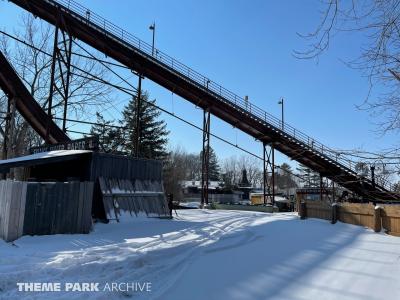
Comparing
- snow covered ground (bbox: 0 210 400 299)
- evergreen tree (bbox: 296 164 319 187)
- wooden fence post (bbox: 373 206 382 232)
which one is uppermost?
evergreen tree (bbox: 296 164 319 187)

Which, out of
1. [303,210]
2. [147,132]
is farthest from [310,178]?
[303,210]

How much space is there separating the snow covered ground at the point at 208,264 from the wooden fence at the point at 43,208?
48cm

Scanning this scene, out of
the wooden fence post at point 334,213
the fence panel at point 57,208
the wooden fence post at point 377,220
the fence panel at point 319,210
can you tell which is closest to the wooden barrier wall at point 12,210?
the fence panel at point 57,208

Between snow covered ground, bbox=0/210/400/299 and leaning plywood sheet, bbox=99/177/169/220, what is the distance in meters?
2.50

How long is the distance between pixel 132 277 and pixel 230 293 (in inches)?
75.8

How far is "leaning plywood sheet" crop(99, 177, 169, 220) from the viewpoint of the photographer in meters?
16.9

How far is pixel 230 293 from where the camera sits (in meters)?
7.80

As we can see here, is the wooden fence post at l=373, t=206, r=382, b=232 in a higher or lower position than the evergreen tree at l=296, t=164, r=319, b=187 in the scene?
lower

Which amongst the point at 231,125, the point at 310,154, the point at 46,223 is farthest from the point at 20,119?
the point at 46,223

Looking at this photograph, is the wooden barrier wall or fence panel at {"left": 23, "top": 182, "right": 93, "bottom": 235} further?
fence panel at {"left": 23, "top": 182, "right": 93, "bottom": 235}

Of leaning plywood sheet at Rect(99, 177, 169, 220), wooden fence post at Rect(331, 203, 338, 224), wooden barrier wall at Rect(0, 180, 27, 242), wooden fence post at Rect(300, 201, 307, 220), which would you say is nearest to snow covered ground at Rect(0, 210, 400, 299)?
wooden barrier wall at Rect(0, 180, 27, 242)

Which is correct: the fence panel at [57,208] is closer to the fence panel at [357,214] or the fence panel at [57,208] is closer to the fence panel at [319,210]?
the fence panel at [357,214]

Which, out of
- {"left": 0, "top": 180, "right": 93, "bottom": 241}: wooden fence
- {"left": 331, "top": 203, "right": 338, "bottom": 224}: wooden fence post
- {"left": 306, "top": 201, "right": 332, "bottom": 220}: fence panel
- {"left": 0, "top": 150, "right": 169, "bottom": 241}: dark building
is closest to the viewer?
{"left": 0, "top": 180, "right": 93, "bottom": 241}: wooden fence

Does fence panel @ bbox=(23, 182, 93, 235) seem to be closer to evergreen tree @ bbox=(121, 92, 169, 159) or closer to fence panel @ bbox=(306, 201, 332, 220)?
fence panel @ bbox=(306, 201, 332, 220)
